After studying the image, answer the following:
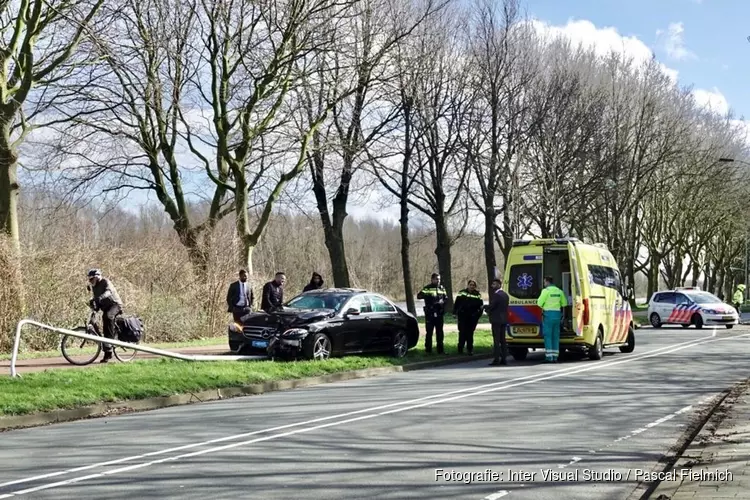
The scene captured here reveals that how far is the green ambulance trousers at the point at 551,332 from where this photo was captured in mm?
19234

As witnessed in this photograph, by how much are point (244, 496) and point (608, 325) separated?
1597 centimetres

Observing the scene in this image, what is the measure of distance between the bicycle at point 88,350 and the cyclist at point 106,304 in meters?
0.12

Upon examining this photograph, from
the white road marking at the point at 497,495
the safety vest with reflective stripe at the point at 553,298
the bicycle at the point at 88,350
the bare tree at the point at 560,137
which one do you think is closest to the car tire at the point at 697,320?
the bare tree at the point at 560,137

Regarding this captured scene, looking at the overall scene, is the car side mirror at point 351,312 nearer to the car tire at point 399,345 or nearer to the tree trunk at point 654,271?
the car tire at point 399,345

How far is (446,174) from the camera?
127ft

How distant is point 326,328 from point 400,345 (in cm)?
253

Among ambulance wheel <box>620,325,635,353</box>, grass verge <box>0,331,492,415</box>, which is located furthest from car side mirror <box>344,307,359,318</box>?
ambulance wheel <box>620,325,635,353</box>

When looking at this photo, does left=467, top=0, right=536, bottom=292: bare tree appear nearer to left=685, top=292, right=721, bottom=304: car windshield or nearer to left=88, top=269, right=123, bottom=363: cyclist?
left=685, top=292, right=721, bottom=304: car windshield

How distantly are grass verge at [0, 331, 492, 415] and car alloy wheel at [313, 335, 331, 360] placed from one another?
0.34m

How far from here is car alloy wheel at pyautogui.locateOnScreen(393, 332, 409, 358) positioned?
64.3ft

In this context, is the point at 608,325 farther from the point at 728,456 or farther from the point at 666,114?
the point at 666,114

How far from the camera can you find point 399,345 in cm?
1972

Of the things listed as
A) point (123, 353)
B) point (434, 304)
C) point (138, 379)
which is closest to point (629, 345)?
point (434, 304)

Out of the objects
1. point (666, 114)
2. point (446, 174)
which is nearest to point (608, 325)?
point (446, 174)
